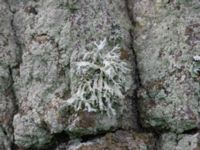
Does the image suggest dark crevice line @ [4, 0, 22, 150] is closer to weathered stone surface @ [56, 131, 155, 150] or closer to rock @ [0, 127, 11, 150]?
rock @ [0, 127, 11, 150]

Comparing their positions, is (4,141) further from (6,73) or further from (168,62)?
(168,62)

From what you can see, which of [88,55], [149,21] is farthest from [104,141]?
[149,21]

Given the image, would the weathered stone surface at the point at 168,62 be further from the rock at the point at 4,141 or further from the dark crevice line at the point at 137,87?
the rock at the point at 4,141

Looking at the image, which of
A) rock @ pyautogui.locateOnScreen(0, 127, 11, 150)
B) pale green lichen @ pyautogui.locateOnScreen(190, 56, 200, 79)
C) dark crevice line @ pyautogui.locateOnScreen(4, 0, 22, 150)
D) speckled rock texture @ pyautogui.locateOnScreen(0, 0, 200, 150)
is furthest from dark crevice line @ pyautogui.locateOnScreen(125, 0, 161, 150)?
rock @ pyautogui.locateOnScreen(0, 127, 11, 150)

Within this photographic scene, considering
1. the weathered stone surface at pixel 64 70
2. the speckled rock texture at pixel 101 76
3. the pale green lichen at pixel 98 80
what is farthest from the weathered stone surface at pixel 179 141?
the pale green lichen at pixel 98 80

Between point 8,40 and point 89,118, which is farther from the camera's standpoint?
point 8,40

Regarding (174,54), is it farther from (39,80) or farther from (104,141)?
(39,80)

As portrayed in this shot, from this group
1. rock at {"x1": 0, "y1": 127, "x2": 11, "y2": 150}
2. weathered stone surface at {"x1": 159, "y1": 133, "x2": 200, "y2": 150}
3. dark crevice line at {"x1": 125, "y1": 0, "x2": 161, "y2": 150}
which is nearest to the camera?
weathered stone surface at {"x1": 159, "y1": 133, "x2": 200, "y2": 150}
